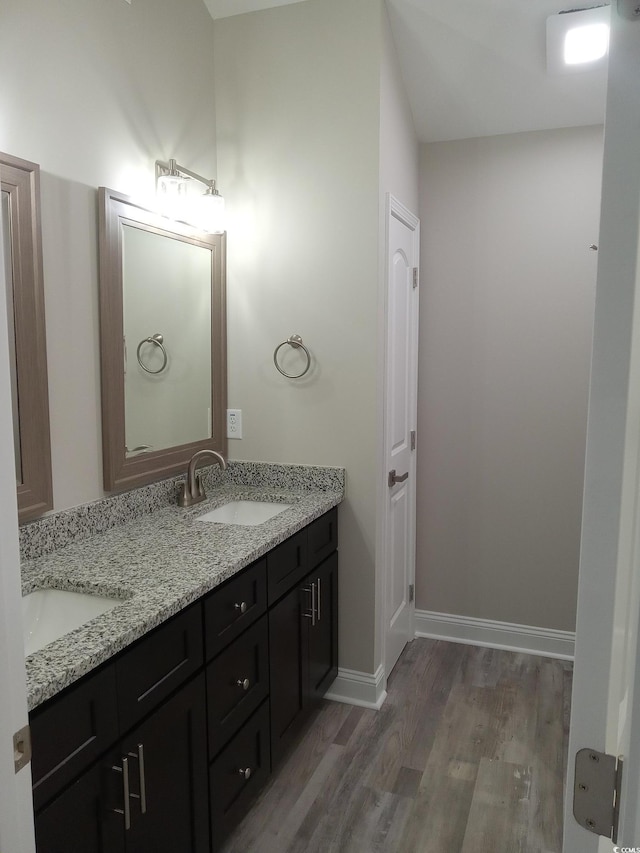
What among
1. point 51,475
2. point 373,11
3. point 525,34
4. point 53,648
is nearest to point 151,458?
point 51,475

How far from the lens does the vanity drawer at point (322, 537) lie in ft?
7.87

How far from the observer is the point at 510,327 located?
309 cm

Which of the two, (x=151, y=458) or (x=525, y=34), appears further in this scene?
(x=525, y=34)

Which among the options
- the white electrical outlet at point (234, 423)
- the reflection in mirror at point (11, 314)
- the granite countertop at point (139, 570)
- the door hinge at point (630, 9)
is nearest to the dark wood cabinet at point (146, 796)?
the granite countertop at point (139, 570)

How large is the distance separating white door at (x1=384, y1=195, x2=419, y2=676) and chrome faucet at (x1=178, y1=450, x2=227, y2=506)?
728mm

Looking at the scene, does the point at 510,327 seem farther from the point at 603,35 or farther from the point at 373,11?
the point at 373,11

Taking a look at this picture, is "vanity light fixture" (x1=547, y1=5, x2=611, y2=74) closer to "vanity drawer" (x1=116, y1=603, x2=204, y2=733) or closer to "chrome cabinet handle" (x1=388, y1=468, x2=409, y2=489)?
"chrome cabinet handle" (x1=388, y1=468, x2=409, y2=489)

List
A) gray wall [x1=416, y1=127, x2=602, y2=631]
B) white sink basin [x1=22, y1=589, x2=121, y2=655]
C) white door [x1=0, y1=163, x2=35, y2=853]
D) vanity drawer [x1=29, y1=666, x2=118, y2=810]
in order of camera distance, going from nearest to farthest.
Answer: white door [x1=0, y1=163, x2=35, y2=853], vanity drawer [x1=29, y1=666, x2=118, y2=810], white sink basin [x1=22, y1=589, x2=121, y2=655], gray wall [x1=416, y1=127, x2=602, y2=631]

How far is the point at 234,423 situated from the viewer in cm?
281

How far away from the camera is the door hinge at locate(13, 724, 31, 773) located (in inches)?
29.7

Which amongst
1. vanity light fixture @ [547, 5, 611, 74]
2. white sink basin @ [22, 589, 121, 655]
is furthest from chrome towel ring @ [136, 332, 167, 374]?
vanity light fixture @ [547, 5, 611, 74]

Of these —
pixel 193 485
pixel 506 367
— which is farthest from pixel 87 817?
pixel 506 367

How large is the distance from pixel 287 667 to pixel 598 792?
171cm

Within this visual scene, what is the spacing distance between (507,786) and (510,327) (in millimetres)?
1940
